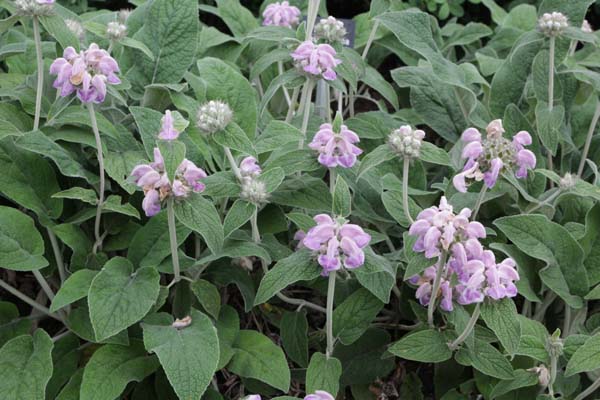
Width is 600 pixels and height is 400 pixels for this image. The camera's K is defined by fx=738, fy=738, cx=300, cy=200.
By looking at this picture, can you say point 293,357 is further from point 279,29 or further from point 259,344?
point 279,29

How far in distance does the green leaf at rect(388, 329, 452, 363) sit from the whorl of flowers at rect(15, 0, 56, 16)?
4.22 ft

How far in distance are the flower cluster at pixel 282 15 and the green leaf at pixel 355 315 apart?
4.22 feet

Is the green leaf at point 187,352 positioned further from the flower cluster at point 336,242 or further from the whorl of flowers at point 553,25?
the whorl of flowers at point 553,25

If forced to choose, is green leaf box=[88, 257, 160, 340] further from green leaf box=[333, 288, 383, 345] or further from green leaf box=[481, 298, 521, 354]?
Answer: green leaf box=[481, 298, 521, 354]

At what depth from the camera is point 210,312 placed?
1957 millimetres

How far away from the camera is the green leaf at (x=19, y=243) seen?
1.93 metres

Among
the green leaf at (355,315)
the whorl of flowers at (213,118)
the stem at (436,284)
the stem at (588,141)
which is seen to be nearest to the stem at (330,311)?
the green leaf at (355,315)

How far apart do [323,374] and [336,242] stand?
17.2 inches

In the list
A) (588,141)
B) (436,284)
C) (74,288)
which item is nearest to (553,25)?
(588,141)

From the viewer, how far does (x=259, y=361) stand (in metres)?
1.94

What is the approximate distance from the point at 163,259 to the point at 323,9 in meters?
1.73

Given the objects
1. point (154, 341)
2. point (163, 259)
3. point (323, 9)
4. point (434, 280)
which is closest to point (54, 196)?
point (163, 259)

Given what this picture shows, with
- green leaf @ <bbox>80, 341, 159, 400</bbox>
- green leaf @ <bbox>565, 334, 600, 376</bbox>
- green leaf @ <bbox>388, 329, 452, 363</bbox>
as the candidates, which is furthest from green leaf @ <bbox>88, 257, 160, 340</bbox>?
green leaf @ <bbox>565, 334, 600, 376</bbox>

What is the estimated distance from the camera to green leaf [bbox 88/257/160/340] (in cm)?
171
